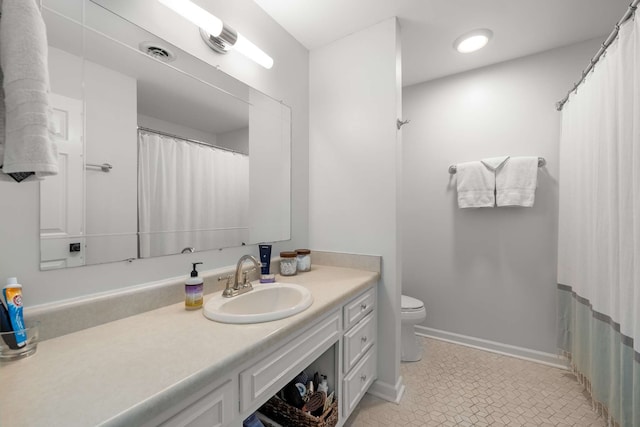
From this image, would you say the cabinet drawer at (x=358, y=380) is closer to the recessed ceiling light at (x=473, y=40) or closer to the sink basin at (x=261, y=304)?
the sink basin at (x=261, y=304)

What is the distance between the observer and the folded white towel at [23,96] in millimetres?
591

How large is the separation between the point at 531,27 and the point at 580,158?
3.01 feet

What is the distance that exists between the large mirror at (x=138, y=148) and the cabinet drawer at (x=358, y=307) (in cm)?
66

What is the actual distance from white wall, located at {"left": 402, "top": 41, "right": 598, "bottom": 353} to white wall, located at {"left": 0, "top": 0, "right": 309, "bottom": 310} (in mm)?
1183

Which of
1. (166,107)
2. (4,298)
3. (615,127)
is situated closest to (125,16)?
(166,107)

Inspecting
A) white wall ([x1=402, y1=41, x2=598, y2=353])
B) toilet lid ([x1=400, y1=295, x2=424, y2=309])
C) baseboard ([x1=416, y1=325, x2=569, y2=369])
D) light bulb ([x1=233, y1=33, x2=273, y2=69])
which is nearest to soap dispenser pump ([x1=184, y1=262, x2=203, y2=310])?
light bulb ([x1=233, y1=33, x2=273, y2=69])

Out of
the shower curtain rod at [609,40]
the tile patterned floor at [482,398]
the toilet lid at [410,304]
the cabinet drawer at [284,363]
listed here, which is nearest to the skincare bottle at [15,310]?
the cabinet drawer at [284,363]

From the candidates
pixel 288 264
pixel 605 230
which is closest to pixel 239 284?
pixel 288 264

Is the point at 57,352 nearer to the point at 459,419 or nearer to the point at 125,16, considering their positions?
the point at 125,16

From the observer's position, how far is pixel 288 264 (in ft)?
5.21

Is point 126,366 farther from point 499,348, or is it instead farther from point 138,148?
point 499,348

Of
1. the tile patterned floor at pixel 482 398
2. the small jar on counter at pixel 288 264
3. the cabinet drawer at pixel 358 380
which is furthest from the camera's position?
the small jar on counter at pixel 288 264

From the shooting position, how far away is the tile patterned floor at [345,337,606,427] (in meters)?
1.47

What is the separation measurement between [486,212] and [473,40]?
1.29 m
